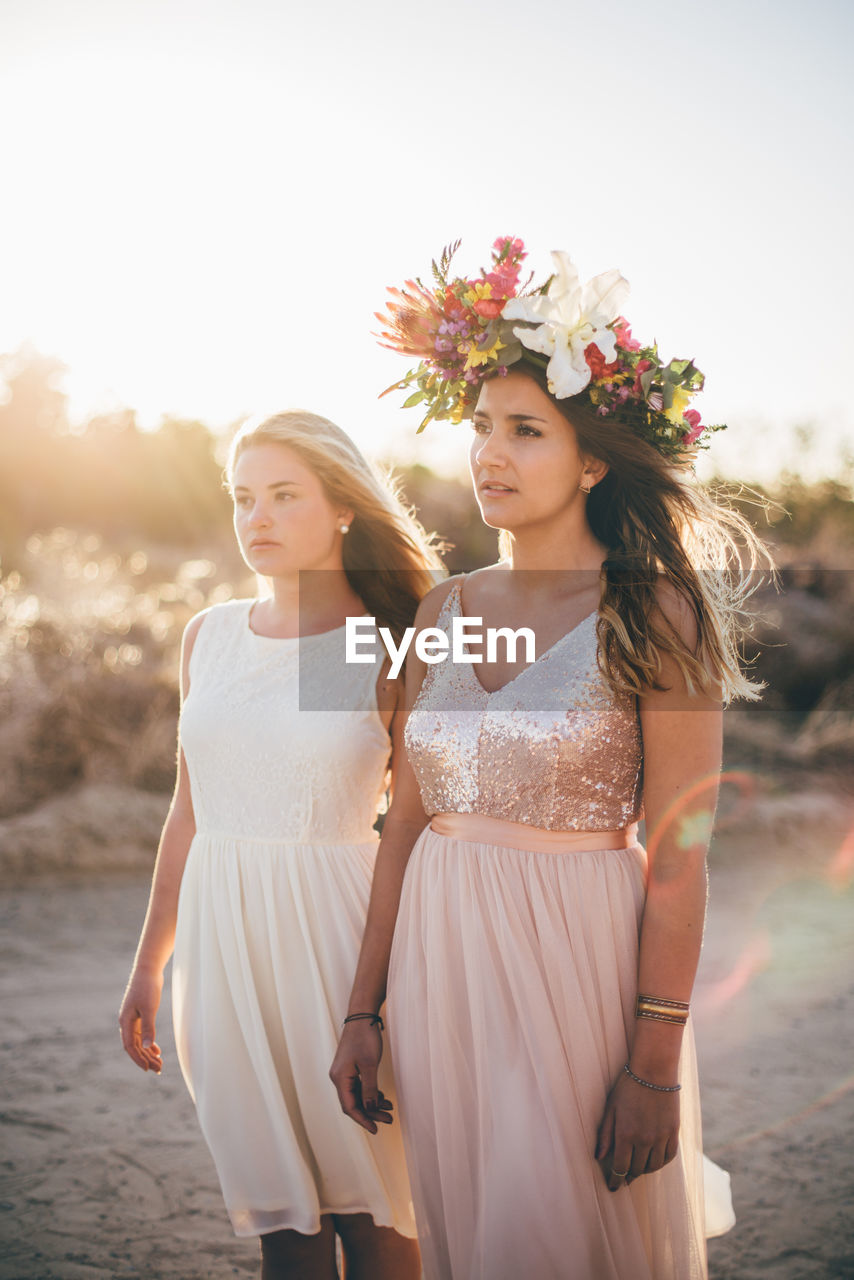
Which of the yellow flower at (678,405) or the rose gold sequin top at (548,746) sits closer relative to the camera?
the rose gold sequin top at (548,746)

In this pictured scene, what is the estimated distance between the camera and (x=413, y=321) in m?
2.33

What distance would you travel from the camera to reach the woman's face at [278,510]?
Result: 258 centimetres

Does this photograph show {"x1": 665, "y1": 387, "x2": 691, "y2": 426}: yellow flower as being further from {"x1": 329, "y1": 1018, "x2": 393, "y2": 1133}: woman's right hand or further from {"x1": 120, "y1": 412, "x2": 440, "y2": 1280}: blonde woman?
{"x1": 329, "y1": 1018, "x2": 393, "y2": 1133}: woman's right hand

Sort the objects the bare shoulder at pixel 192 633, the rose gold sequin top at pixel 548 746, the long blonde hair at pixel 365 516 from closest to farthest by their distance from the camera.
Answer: the rose gold sequin top at pixel 548 746, the long blonde hair at pixel 365 516, the bare shoulder at pixel 192 633

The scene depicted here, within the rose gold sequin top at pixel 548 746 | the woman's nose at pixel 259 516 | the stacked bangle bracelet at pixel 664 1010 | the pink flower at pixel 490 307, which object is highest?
the pink flower at pixel 490 307

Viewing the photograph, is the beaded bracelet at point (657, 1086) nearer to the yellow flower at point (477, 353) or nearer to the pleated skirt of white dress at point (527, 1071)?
the pleated skirt of white dress at point (527, 1071)

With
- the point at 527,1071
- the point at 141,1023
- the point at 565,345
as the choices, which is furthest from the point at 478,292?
the point at 141,1023

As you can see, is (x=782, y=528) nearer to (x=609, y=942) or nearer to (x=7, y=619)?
(x=7, y=619)

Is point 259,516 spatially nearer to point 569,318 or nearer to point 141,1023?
point 569,318

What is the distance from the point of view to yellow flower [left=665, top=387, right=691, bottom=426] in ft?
6.92

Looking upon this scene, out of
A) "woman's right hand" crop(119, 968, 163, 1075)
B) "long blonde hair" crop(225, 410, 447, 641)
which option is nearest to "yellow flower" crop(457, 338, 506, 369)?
"long blonde hair" crop(225, 410, 447, 641)

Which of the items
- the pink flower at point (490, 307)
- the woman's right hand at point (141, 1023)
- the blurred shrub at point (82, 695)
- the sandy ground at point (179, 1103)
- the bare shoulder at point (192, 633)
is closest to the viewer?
the pink flower at point (490, 307)

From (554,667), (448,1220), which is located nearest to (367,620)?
(554,667)

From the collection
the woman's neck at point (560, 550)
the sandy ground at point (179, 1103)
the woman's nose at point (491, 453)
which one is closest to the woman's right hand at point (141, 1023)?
the sandy ground at point (179, 1103)
